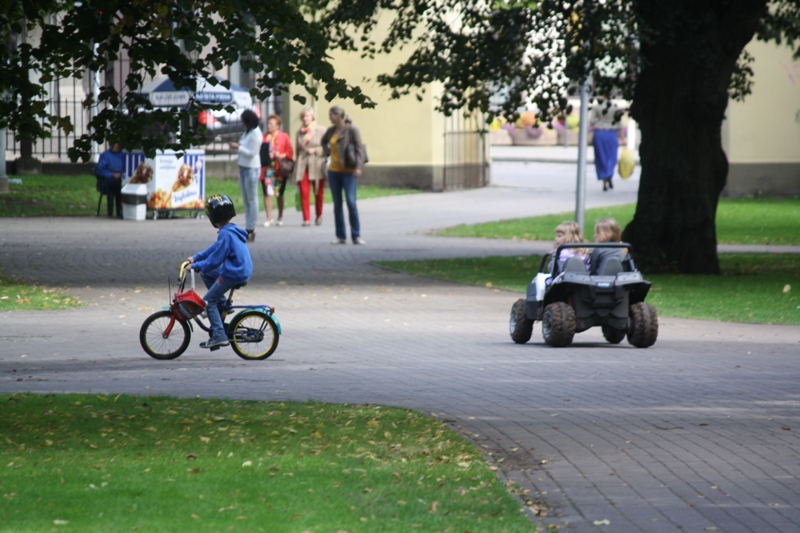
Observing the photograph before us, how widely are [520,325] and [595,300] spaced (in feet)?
2.60

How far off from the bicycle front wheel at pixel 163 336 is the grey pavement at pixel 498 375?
0.45 ft

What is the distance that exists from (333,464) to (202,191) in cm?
1791

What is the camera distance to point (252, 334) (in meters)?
10.2

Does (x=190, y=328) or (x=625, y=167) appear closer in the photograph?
(x=190, y=328)

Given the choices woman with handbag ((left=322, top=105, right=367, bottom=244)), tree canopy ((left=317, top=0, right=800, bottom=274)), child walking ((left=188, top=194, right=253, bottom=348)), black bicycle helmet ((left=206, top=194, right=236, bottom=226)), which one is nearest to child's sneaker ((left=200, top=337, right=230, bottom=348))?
child walking ((left=188, top=194, right=253, bottom=348))

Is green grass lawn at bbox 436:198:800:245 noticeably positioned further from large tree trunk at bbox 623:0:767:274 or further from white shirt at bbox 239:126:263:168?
large tree trunk at bbox 623:0:767:274

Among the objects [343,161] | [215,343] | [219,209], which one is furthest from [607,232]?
[343,161]

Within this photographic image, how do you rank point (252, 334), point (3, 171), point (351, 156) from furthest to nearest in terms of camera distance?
point (3, 171), point (351, 156), point (252, 334)

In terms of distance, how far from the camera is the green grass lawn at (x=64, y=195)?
24656 mm

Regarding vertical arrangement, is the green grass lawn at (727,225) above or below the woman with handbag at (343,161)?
below

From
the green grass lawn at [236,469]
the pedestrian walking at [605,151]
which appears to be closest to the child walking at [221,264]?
the green grass lawn at [236,469]

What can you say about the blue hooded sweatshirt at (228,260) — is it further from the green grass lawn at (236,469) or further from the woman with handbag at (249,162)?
Result: the woman with handbag at (249,162)

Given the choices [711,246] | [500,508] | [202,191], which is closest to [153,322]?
[500,508]

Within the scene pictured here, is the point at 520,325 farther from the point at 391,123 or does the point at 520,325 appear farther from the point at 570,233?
the point at 391,123
